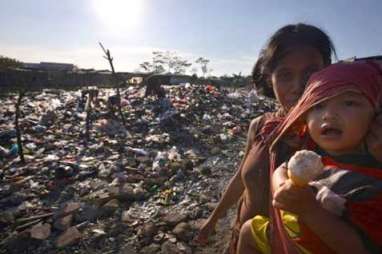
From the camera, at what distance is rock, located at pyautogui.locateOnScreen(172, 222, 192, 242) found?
13.3 feet

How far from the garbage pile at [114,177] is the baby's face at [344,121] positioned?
9.86ft

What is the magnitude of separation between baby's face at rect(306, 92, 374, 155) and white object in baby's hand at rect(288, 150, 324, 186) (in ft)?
0.48

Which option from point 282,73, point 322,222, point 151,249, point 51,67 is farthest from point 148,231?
point 51,67

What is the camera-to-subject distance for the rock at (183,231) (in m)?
4.05

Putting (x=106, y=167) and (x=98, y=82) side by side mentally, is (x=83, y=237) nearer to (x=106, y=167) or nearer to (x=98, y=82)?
(x=106, y=167)

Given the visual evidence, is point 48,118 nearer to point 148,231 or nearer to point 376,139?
point 148,231

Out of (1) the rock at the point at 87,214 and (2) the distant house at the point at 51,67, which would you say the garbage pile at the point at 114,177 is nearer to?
(1) the rock at the point at 87,214

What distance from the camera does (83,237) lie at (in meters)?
4.32

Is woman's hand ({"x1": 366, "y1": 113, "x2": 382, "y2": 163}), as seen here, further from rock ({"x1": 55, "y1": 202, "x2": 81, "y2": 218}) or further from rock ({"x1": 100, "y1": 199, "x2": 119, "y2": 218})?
rock ({"x1": 55, "y1": 202, "x2": 81, "y2": 218})

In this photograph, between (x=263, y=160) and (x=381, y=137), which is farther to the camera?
(x=263, y=160)

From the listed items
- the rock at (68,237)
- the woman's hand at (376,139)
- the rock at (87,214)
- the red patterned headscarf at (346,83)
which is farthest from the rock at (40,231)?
the woman's hand at (376,139)

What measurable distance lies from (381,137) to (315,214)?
302 millimetres

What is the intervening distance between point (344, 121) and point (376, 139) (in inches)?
4.0

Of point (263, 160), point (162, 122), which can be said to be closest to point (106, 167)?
point (162, 122)
